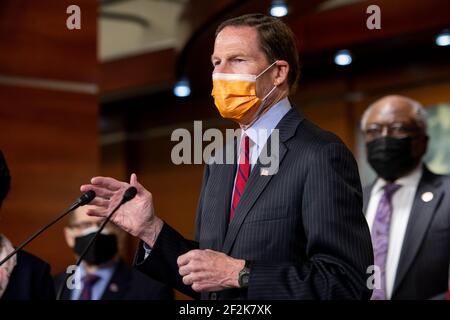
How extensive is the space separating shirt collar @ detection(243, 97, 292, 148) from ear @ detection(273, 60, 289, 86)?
0.06 metres

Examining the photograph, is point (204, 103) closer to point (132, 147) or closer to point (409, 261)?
point (132, 147)

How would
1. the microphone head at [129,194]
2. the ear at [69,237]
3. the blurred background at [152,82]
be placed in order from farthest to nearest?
1. the blurred background at [152,82]
2. the ear at [69,237]
3. the microphone head at [129,194]

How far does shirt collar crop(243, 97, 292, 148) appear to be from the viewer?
2748 mm

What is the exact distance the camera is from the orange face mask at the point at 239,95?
2.75 m

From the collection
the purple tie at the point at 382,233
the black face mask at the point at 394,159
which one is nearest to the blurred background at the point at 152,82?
the black face mask at the point at 394,159

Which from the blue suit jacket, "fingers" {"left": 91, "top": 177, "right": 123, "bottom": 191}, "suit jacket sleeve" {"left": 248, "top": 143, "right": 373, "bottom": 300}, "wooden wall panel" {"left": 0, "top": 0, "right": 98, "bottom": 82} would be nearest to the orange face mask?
the blue suit jacket

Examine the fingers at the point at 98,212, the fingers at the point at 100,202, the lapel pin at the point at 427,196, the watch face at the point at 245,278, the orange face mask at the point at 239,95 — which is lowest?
the watch face at the point at 245,278

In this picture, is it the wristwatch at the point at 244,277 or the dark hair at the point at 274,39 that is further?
the dark hair at the point at 274,39

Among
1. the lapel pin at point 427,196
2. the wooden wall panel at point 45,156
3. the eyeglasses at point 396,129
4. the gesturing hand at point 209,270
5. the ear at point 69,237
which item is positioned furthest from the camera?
the wooden wall panel at point 45,156

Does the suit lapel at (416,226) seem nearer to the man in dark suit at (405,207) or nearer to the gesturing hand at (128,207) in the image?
the man in dark suit at (405,207)

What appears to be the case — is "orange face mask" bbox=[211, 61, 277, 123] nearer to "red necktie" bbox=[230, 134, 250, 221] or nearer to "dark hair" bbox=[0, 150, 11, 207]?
"red necktie" bbox=[230, 134, 250, 221]

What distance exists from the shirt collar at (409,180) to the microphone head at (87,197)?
2.00 metres
